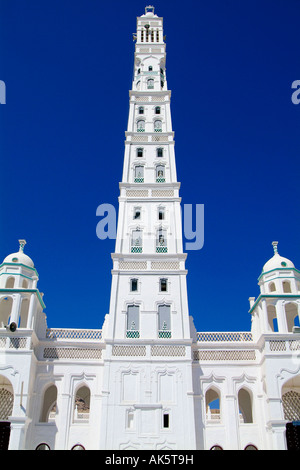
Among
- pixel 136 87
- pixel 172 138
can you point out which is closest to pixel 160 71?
pixel 136 87

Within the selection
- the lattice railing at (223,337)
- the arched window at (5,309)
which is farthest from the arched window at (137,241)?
the arched window at (5,309)

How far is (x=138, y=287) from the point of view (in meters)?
26.4

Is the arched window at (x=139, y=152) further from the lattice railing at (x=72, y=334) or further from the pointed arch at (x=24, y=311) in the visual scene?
the lattice railing at (x=72, y=334)

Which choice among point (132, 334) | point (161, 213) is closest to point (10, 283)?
point (132, 334)

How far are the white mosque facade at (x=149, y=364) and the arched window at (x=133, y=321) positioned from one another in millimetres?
55

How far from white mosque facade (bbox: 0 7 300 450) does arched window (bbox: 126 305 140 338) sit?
0.06 meters

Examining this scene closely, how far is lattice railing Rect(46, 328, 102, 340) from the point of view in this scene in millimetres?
25641

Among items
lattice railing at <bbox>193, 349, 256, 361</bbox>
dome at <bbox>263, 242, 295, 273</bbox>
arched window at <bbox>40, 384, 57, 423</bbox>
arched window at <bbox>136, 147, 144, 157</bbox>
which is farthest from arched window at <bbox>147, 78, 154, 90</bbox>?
arched window at <bbox>40, 384, 57, 423</bbox>

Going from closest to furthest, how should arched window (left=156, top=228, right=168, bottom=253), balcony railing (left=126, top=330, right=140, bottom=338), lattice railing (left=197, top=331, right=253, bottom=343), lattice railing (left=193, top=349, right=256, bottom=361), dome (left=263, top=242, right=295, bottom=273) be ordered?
balcony railing (left=126, top=330, right=140, bottom=338) → lattice railing (left=193, top=349, right=256, bottom=361) → lattice railing (left=197, top=331, right=253, bottom=343) → dome (left=263, top=242, right=295, bottom=273) → arched window (left=156, top=228, right=168, bottom=253)

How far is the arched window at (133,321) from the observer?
24.9m

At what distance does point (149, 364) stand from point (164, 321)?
2.58m

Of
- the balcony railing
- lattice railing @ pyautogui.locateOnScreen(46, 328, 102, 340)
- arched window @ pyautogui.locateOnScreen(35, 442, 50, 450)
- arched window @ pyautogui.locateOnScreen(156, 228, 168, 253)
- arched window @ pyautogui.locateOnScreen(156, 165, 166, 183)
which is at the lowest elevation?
arched window @ pyautogui.locateOnScreen(35, 442, 50, 450)

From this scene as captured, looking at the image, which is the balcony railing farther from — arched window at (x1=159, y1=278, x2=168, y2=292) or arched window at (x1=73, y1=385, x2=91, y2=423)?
arched window at (x1=73, y1=385, x2=91, y2=423)
